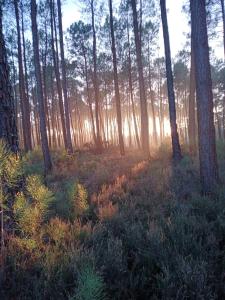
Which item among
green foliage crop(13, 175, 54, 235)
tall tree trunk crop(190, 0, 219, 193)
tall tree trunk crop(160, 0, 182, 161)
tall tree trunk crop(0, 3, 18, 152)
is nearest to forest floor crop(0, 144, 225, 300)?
green foliage crop(13, 175, 54, 235)

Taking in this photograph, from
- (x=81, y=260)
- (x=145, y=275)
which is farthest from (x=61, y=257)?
(x=145, y=275)

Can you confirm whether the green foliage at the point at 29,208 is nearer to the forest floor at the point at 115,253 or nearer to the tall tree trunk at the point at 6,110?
the forest floor at the point at 115,253

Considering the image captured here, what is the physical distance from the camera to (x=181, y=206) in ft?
17.6

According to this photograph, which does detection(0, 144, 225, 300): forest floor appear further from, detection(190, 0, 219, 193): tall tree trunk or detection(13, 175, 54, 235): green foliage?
detection(190, 0, 219, 193): tall tree trunk

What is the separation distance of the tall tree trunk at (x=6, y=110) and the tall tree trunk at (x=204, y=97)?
4572 millimetres

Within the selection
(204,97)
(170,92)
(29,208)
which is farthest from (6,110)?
(170,92)

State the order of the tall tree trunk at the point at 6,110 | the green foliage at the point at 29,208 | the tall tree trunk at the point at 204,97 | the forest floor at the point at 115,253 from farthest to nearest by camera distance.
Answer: the tall tree trunk at the point at 204,97
the tall tree trunk at the point at 6,110
the green foliage at the point at 29,208
the forest floor at the point at 115,253

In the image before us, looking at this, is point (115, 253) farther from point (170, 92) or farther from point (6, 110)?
point (170, 92)

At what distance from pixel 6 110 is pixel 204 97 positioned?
476 centimetres

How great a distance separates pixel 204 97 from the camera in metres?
6.68

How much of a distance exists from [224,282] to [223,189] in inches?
136

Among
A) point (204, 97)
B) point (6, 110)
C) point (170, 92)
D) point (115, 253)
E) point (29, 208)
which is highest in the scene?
point (170, 92)

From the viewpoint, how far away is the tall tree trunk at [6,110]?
172 inches

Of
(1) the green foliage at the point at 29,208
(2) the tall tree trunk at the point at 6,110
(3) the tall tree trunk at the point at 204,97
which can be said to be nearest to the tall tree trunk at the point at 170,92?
(3) the tall tree trunk at the point at 204,97
